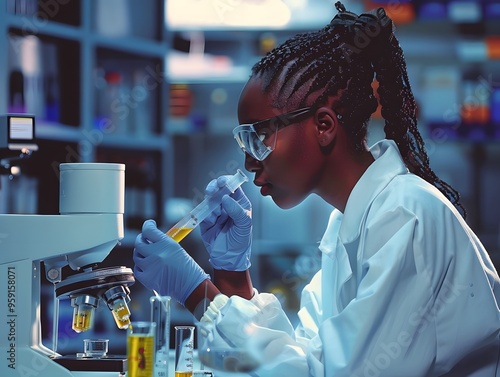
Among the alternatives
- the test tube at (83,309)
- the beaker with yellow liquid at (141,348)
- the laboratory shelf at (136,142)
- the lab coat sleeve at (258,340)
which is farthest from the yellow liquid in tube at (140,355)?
the laboratory shelf at (136,142)

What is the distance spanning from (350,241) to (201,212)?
1.16 ft

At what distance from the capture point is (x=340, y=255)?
1657mm

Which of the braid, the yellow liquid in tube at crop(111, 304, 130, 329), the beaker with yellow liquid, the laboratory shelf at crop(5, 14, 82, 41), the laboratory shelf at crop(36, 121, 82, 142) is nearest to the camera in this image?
the beaker with yellow liquid

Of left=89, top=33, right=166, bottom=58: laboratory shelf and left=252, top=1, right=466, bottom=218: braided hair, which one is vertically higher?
left=89, top=33, right=166, bottom=58: laboratory shelf

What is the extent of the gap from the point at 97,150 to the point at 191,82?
104cm

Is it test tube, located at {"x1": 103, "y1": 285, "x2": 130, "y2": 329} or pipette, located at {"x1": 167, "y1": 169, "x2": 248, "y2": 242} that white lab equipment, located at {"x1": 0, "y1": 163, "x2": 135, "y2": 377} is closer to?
test tube, located at {"x1": 103, "y1": 285, "x2": 130, "y2": 329}

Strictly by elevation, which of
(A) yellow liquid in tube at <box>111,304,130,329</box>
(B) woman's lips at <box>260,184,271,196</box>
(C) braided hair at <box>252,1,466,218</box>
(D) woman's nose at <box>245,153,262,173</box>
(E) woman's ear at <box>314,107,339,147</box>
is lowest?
(A) yellow liquid in tube at <box>111,304,130,329</box>

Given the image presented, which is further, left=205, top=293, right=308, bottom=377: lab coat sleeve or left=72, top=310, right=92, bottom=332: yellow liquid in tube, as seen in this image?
left=72, top=310, right=92, bottom=332: yellow liquid in tube

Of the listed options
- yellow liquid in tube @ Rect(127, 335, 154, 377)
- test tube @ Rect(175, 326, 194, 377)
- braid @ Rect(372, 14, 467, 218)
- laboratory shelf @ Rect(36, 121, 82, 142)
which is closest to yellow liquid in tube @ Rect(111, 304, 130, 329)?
test tube @ Rect(175, 326, 194, 377)

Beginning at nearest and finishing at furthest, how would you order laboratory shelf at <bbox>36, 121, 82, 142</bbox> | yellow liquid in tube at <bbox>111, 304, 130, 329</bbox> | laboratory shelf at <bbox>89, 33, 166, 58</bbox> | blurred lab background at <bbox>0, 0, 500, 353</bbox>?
yellow liquid in tube at <bbox>111, 304, 130, 329</bbox>
laboratory shelf at <bbox>36, 121, 82, 142</bbox>
blurred lab background at <bbox>0, 0, 500, 353</bbox>
laboratory shelf at <bbox>89, 33, 166, 58</bbox>

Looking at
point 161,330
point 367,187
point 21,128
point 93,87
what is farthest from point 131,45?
point 161,330

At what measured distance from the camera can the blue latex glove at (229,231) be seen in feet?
5.77

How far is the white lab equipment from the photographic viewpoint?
1543 millimetres

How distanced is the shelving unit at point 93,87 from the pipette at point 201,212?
1632 millimetres
